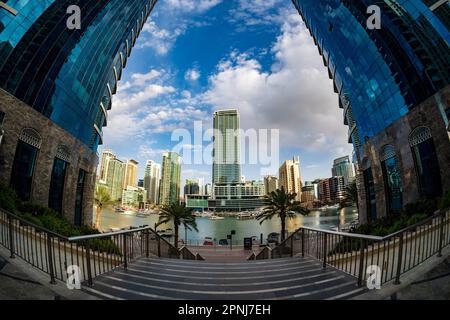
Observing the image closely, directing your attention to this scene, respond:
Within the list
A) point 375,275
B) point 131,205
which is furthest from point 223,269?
point 131,205

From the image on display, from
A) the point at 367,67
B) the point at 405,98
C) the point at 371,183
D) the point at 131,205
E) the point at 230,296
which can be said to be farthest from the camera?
the point at 131,205

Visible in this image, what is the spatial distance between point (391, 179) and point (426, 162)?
5296 mm

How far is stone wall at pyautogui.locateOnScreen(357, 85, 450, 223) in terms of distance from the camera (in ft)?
55.4

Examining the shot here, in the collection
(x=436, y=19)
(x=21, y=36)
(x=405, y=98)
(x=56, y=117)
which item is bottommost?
(x=56, y=117)

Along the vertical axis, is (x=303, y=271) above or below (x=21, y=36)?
below

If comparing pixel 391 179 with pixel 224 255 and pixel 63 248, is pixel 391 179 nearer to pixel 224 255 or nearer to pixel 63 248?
pixel 224 255

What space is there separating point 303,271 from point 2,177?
20.8 meters

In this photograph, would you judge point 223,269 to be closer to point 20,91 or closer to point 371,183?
point 20,91

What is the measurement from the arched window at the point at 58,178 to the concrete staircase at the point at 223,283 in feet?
69.7

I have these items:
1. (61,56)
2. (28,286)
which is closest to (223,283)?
(28,286)

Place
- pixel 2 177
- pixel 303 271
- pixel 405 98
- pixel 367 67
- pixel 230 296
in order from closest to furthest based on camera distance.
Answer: pixel 230 296 → pixel 303 271 → pixel 2 177 → pixel 405 98 → pixel 367 67

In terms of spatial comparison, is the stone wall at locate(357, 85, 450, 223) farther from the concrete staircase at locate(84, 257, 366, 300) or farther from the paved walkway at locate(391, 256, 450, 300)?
the concrete staircase at locate(84, 257, 366, 300)

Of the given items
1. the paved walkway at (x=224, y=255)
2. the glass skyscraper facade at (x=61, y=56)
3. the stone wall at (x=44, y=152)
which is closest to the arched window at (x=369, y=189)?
the paved walkway at (x=224, y=255)
